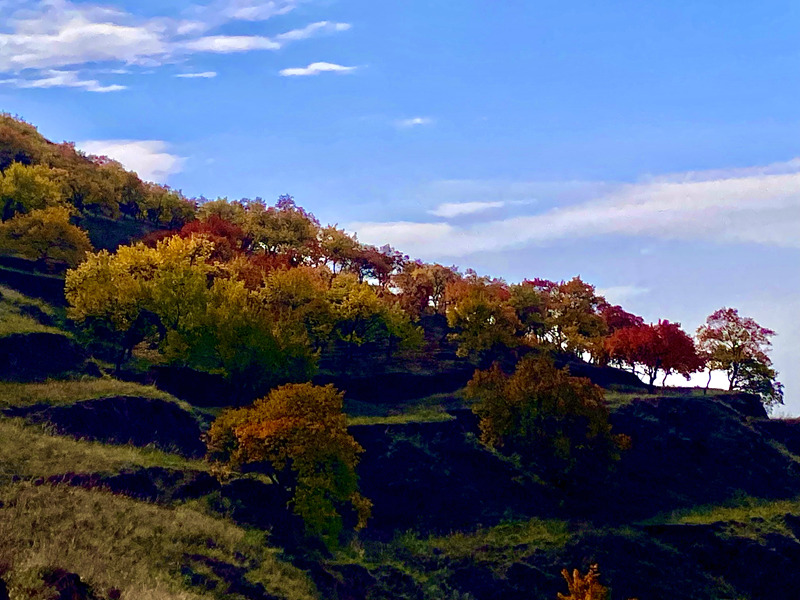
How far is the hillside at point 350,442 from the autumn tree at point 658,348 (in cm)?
30

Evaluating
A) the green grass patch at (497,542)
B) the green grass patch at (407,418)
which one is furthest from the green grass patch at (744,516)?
the green grass patch at (407,418)

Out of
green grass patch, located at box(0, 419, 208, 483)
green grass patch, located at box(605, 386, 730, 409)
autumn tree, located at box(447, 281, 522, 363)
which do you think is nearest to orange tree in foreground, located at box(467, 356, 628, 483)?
green grass patch, located at box(605, 386, 730, 409)

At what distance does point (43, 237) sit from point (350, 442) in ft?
153

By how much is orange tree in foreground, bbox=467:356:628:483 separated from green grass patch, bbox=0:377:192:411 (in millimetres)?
25331

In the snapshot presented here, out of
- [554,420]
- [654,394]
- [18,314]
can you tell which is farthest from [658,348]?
[18,314]

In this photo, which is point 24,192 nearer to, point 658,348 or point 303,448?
point 303,448

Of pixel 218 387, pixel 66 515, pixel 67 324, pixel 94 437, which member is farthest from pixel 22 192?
pixel 66 515

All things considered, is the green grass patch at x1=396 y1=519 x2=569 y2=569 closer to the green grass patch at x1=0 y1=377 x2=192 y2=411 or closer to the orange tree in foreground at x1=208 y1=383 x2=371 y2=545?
the orange tree in foreground at x1=208 y1=383 x2=371 y2=545

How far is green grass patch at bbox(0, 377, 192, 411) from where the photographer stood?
165 ft

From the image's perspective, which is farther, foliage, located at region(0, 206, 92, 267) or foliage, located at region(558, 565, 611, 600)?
foliage, located at region(0, 206, 92, 267)

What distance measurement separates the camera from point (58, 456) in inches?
1718

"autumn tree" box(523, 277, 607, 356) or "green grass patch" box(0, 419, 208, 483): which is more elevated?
"autumn tree" box(523, 277, 607, 356)

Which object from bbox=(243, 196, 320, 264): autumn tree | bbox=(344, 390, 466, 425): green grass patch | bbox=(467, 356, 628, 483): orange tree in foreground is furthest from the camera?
bbox=(243, 196, 320, 264): autumn tree

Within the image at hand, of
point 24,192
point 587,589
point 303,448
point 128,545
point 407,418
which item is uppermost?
point 24,192
